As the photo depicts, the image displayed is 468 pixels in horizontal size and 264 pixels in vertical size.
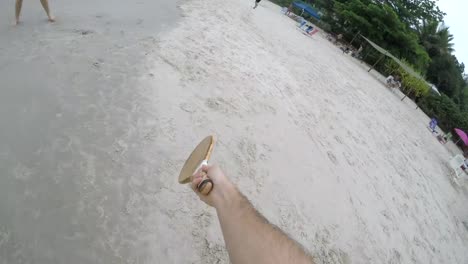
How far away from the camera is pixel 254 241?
121cm

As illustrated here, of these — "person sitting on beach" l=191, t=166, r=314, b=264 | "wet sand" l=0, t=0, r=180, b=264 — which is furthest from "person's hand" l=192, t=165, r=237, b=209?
"wet sand" l=0, t=0, r=180, b=264

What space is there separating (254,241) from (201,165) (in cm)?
51

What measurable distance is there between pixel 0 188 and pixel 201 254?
1947mm

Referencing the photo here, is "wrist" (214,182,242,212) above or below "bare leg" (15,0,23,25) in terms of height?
above

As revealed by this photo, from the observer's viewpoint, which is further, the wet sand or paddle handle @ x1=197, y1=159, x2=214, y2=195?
the wet sand

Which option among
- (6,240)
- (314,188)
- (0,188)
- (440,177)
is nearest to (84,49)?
(0,188)

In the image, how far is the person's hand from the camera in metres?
1.44

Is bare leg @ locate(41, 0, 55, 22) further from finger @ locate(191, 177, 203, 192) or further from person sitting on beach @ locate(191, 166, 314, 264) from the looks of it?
person sitting on beach @ locate(191, 166, 314, 264)

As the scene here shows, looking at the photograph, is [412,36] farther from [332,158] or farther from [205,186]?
[205,186]

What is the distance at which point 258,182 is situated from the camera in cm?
437

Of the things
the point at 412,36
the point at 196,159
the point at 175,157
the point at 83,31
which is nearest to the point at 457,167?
the point at 175,157

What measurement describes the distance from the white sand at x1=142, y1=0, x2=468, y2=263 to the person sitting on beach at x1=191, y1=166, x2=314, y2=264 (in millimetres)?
1927

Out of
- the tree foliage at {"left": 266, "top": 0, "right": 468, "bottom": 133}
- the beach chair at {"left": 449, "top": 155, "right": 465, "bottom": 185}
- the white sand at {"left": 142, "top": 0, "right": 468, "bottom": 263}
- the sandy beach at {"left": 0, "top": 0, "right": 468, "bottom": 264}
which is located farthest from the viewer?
the tree foliage at {"left": 266, "top": 0, "right": 468, "bottom": 133}

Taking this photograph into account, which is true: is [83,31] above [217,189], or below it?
below
